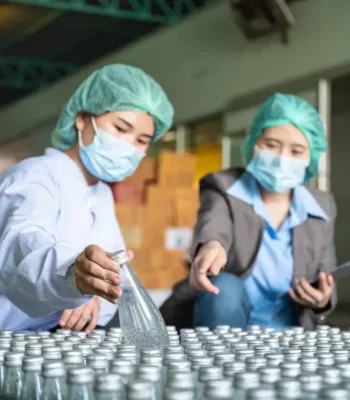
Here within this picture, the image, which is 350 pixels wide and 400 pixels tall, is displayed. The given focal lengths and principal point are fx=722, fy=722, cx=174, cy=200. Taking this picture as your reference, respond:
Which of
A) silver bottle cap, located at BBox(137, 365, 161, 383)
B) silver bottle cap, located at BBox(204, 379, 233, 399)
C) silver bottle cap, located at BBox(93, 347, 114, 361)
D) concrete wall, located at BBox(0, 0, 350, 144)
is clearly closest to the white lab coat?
silver bottle cap, located at BBox(93, 347, 114, 361)

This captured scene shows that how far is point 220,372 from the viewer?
837 mm

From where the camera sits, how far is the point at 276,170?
6.93 feet

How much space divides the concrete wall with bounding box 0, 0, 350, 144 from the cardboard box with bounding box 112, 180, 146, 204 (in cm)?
152

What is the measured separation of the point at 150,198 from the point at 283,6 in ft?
5.91

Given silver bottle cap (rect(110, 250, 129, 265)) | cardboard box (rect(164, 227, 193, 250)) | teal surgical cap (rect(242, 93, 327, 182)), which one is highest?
teal surgical cap (rect(242, 93, 327, 182))

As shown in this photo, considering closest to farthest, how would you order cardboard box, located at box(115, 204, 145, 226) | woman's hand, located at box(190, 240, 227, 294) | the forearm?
1. the forearm
2. woman's hand, located at box(190, 240, 227, 294)
3. cardboard box, located at box(115, 204, 145, 226)

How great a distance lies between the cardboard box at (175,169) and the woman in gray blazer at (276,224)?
2746mm

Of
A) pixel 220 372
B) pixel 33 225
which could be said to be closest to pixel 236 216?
pixel 33 225

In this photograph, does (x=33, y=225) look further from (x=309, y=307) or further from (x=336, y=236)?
(x=336, y=236)

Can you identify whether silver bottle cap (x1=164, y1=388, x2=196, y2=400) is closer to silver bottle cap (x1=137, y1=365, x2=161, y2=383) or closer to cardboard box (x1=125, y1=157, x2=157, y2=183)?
silver bottle cap (x1=137, y1=365, x2=161, y2=383)

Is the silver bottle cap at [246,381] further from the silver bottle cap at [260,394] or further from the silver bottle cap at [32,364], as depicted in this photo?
the silver bottle cap at [32,364]

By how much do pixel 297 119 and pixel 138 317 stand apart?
3.66 feet

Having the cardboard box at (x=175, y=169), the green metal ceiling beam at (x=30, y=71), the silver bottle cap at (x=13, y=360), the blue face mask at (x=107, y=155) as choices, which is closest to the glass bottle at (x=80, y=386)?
the silver bottle cap at (x=13, y=360)

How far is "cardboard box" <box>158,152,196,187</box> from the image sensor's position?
16.4 ft
